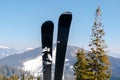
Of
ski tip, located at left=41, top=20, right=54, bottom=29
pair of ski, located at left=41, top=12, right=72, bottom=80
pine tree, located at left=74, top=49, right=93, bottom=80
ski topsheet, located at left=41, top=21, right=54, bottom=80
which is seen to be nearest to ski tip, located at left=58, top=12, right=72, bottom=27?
pair of ski, located at left=41, top=12, right=72, bottom=80

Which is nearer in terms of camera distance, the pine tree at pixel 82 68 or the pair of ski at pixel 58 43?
the pair of ski at pixel 58 43

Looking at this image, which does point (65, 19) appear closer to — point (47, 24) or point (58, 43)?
point (47, 24)

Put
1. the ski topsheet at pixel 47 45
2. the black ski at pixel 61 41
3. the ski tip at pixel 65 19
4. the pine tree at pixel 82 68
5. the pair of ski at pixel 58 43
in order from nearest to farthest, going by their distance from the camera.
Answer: the ski tip at pixel 65 19, the black ski at pixel 61 41, the pair of ski at pixel 58 43, the ski topsheet at pixel 47 45, the pine tree at pixel 82 68

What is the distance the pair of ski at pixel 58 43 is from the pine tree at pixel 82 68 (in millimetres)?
19026

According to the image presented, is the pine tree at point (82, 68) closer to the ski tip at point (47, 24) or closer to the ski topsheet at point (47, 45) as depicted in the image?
the ski topsheet at point (47, 45)

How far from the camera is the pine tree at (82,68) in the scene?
40.6 m

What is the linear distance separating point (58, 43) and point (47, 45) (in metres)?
0.95

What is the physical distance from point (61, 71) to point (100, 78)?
18.9 m

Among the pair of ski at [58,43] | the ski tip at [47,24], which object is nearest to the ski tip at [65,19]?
the pair of ski at [58,43]

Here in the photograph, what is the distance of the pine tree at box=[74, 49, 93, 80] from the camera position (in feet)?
133

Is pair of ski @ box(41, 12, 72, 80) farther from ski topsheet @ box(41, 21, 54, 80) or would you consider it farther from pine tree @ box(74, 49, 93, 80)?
pine tree @ box(74, 49, 93, 80)

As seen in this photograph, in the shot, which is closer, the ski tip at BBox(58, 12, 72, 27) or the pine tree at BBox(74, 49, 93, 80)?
the ski tip at BBox(58, 12, 72, 27)

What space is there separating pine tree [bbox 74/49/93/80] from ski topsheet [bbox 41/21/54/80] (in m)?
18.9

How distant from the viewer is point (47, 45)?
2083 centimetres
